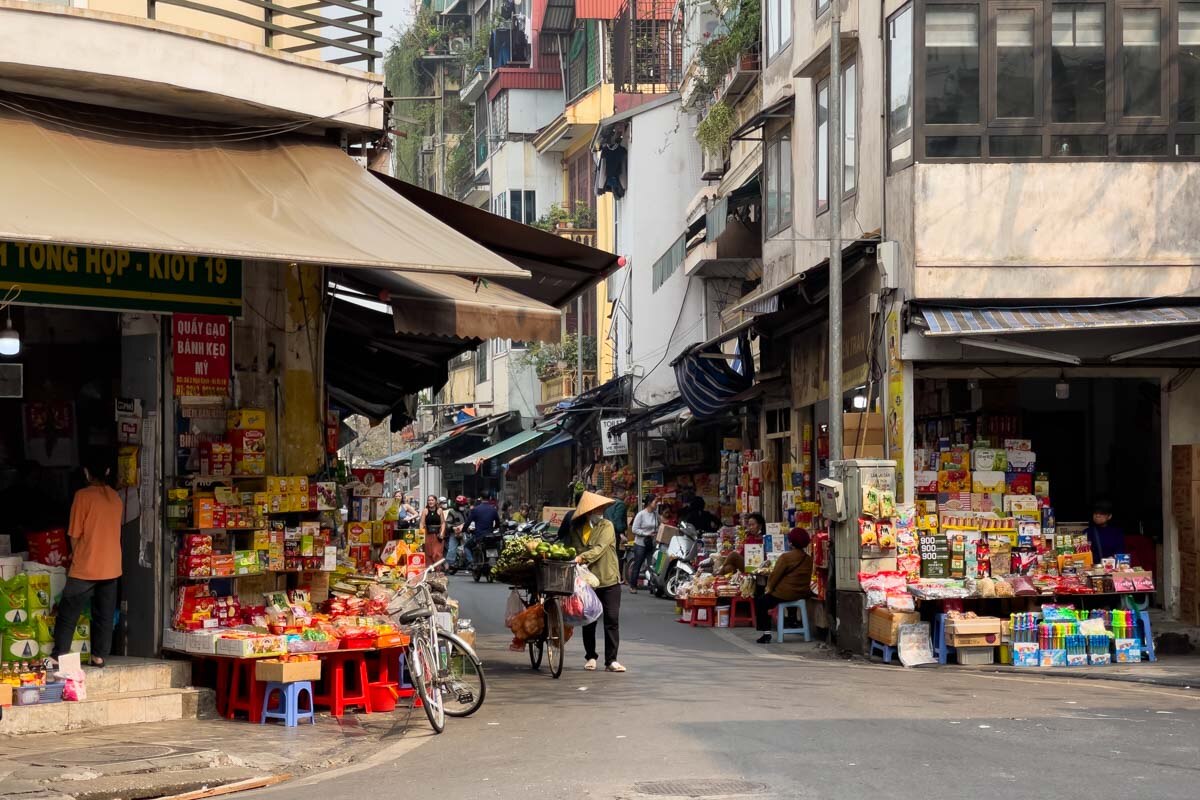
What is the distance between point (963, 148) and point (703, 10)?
642 inches

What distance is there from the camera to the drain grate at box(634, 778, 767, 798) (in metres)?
8.55

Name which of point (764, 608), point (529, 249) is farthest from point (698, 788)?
point (764, 608)

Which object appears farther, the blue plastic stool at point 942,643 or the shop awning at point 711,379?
the shop awning at point 711,379

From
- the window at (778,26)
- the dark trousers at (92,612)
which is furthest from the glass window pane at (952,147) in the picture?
the dark trousers at (92,612)

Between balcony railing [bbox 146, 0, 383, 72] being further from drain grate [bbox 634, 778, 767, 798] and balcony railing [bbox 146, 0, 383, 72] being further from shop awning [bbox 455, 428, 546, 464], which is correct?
shop awning [bbox 455, 428, 546, 464]

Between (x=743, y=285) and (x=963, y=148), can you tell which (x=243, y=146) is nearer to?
(x=963, y=148)

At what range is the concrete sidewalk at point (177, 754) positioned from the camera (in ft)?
30.5

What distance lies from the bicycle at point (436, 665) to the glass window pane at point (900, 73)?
337 inches

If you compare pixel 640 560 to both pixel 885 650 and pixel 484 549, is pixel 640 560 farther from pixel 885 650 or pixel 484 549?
pixel 885 650

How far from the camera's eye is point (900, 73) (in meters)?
18.4

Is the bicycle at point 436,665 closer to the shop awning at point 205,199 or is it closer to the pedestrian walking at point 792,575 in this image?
the shop awning at point 205,199

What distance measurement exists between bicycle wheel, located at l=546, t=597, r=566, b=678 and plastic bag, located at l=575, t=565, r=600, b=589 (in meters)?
0.37

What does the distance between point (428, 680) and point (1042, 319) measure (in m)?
8.38

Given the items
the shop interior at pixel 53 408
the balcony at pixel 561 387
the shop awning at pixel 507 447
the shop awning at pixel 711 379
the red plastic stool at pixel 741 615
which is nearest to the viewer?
the shop interior at pixel 53 408
